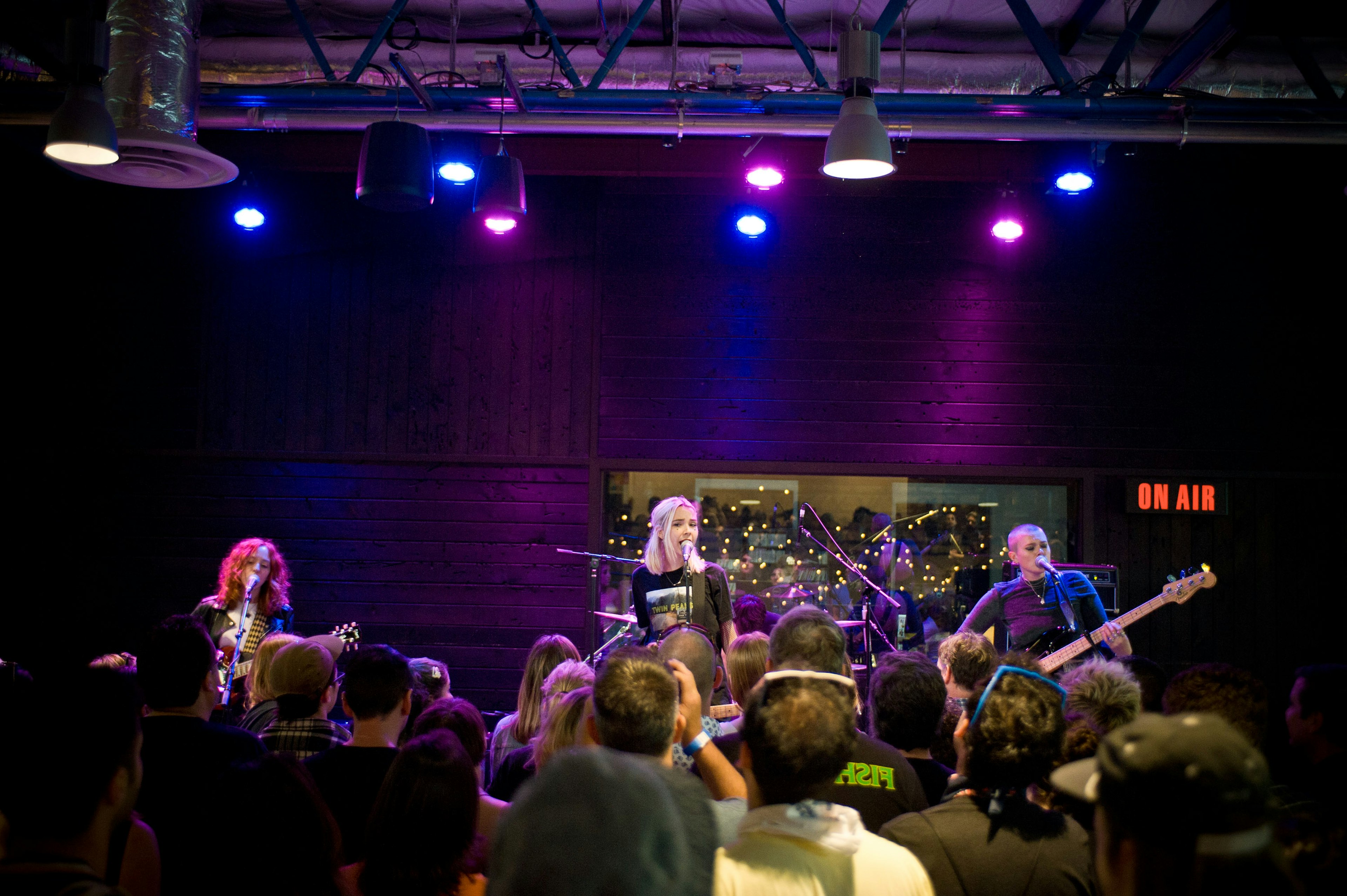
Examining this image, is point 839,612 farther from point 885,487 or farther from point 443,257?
point 443,257

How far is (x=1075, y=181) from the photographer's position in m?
7.08

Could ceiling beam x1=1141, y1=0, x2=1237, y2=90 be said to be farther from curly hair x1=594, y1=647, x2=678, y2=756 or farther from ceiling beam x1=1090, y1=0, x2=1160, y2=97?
curly hair x1=594, y1=647, x2=678, y2=756

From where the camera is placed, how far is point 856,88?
4.66 meters

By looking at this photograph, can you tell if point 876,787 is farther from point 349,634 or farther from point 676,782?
point 349,634

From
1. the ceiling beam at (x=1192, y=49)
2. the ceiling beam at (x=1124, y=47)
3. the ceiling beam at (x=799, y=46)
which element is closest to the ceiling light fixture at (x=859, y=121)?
the ceiling beam at (x=799, y=46)

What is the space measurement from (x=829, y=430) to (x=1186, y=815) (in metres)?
6.94

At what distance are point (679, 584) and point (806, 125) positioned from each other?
9.61 ft

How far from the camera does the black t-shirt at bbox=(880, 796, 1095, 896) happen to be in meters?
2.10

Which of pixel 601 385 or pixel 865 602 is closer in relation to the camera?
pixel 865 602

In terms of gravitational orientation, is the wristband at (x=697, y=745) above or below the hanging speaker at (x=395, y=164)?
below

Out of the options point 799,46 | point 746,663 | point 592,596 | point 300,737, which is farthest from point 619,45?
point 592,596

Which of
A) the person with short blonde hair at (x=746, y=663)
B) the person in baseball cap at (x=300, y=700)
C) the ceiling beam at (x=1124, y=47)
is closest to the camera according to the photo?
the person in baseball cap at (x=300, y=700)

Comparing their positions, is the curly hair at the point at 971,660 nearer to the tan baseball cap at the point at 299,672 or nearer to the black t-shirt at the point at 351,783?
the black t-shirt at the point at 351,783

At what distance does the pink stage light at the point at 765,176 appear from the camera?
23.2 feet
